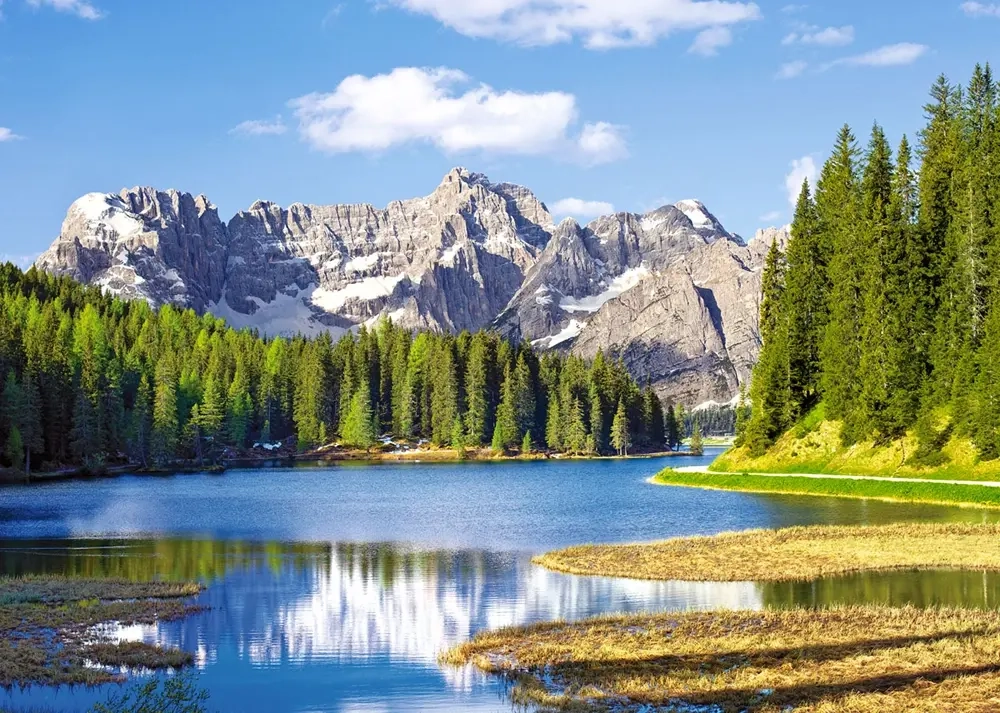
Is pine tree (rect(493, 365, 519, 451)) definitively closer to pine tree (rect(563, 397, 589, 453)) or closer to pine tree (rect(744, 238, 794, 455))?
pine tree (rect(563, 397, 589, 453))

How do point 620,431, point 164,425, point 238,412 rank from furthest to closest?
point 620,431 < point 238,412 < point 164,425

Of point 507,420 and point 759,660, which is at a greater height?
point 507,420

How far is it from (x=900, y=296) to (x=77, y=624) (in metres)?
71.4

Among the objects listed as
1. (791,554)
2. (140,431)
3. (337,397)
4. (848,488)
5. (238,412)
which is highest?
(337,397)

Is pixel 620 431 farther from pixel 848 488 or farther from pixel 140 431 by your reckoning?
pixel 848 488

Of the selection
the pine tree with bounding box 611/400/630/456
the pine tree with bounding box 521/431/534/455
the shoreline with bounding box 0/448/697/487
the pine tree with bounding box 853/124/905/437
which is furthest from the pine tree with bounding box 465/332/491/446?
the pine tree with bounding box 853/124/905/437

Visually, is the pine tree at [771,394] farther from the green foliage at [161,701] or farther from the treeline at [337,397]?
the green foliage at [161,701]

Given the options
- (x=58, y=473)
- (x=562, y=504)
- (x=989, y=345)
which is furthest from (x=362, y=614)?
(x=58, y=473)

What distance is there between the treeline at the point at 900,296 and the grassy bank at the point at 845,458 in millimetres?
985

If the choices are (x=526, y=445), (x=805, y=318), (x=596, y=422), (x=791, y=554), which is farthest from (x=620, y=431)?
(x=791, y=554)

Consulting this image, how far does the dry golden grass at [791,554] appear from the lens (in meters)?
38.3

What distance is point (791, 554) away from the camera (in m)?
42.6

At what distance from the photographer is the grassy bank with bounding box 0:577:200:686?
81.2ft

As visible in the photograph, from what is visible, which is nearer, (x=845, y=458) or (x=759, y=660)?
(x=759, y=660)
